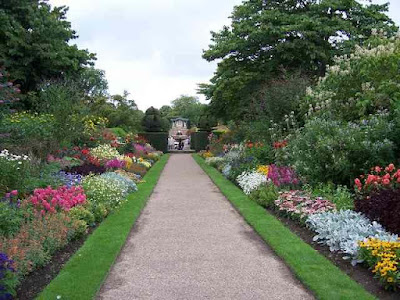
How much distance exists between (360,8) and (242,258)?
17.3 metres

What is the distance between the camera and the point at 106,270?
5172 mm

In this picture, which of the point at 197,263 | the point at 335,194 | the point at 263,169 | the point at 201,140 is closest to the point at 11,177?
the point at 197,263

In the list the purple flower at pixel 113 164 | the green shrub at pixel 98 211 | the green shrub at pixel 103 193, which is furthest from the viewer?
the purple flower at pixel 113 164

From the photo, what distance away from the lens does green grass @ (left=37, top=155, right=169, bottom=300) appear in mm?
4500

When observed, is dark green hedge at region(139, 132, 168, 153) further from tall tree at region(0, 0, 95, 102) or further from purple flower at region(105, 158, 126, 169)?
purple flower at region(105, 158, 126, 169)

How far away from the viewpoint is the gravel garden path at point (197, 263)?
14.9 feet

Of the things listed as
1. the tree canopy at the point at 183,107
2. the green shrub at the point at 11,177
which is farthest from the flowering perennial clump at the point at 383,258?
the tree canopy at the point at 183,107

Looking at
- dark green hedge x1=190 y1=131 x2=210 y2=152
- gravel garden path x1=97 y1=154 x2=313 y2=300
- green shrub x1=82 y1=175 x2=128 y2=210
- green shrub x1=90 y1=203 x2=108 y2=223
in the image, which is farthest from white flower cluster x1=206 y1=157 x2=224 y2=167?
dark green hedge x1=190 y1=131 x2=210 y2=152

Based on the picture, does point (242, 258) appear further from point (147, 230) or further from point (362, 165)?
point (362, 165)

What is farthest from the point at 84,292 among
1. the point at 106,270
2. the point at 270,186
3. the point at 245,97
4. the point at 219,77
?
the point at 219,77

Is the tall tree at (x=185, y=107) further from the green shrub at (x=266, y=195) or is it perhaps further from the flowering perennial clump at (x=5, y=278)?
the flowering perennial clump at (x=5, y=278)

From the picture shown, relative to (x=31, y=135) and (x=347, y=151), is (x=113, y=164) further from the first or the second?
(x=347, y=151)

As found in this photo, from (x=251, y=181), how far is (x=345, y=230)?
5654 mm

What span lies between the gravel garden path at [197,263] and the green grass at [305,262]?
0.40 feet
